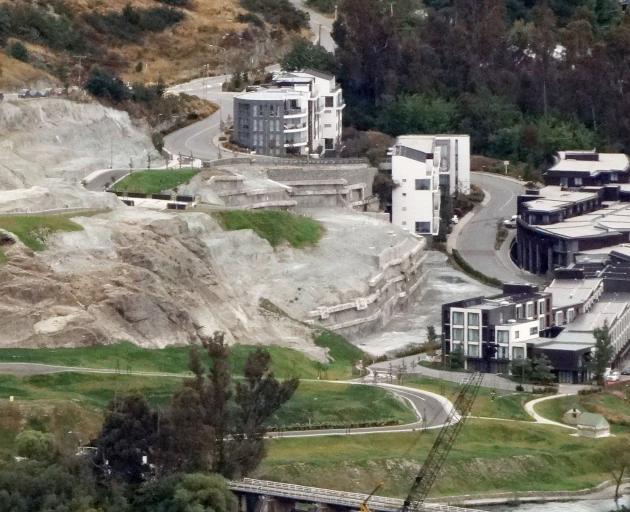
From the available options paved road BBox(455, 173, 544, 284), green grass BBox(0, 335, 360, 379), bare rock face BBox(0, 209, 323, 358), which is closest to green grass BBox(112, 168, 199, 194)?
bare rock face BBox(0, 209, 323, 358)

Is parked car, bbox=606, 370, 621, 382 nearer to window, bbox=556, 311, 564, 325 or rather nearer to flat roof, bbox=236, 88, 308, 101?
window, bbox=556, 311, 564, 325

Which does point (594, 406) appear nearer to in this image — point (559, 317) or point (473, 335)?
point (473, 335)

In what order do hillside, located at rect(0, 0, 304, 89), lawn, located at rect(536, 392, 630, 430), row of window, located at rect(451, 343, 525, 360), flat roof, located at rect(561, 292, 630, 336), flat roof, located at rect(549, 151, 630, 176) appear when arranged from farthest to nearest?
flat roof, located at rect(549, 151, 630, 176), hillside, located at rect(0, 0, 304, 89), flat roof, located at rect(561, 292, 630, 336), row of window, located at rect(451, 343, 525, 360), lawn, located at rect(536, 392, 630, 430)

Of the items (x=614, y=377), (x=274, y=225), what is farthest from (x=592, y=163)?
(x=614, y=377)

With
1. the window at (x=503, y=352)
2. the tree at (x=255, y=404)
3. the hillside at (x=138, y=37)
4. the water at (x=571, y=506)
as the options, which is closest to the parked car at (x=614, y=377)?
the window at (x=503, y=352)

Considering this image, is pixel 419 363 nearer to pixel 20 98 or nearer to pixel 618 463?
pixel 618 463

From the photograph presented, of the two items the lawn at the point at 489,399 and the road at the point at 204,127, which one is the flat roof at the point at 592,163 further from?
the lawn at the point at 489,399
